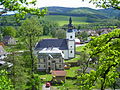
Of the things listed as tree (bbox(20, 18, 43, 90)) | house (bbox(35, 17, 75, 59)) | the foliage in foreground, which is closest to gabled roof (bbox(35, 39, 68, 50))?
house (bbox(35, 17, 75, 59))

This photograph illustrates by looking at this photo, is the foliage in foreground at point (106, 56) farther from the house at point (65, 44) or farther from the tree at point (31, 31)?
the house at point (65, 44)

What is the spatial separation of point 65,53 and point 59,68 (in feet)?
32.1

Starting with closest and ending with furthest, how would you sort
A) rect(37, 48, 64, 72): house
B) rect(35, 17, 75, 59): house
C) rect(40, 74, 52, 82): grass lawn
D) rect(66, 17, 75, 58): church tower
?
rect(40, 74, 52, 82): grass lawn → rect(37, 48, 64, 72): house → rect(35, 17, 75, 59): house → rect(66, 17, 75, 58): church tower

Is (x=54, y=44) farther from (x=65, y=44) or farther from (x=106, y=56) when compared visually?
(x=106, y=56)

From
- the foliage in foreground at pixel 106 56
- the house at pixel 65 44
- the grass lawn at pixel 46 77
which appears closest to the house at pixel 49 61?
the grass lawn at pixel 46 77

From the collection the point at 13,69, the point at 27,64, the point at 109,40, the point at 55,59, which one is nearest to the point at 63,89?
the point at 109,40

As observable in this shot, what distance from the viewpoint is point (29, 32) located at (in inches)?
972

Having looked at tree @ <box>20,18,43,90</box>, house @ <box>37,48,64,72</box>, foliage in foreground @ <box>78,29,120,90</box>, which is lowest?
house @ <box>37,48,64,72</box>

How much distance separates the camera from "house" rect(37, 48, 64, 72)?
4553 centimetres

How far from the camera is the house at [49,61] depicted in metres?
45.5

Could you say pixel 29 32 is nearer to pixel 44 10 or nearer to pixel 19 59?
pixel 19 59

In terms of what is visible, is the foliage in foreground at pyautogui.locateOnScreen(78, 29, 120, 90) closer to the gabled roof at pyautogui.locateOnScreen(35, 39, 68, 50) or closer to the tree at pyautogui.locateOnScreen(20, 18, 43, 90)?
the tree at pyautogui.locateOnScreen(20, 18, 43, 90)

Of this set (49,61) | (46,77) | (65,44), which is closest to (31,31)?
(46,77)

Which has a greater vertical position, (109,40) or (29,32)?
(109,40)
